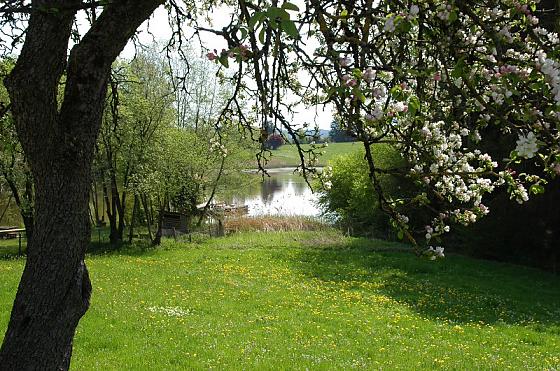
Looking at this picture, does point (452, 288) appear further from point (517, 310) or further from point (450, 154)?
point (450, 154)

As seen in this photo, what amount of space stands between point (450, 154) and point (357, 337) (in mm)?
6461

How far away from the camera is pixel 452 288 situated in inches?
581

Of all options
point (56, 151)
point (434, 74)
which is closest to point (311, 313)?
point (56, 151)

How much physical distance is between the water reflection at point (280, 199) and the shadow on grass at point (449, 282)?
13.2ft

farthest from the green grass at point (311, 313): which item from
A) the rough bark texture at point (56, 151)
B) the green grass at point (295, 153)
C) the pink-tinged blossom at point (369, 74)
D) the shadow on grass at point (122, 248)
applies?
the pink-tinged blossom at point (369, 74)

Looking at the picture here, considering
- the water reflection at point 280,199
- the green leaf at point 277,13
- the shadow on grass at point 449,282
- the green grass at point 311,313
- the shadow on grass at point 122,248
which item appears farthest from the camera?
the water reflection at point 280,199

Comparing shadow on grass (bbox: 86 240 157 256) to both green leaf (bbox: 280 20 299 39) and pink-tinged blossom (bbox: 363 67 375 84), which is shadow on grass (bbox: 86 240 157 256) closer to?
pink-tinged blossom (bbox: 363 67 375 84)

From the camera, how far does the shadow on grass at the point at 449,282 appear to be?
12.1m

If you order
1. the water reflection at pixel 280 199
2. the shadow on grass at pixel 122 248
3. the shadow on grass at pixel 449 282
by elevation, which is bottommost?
the shadow on grass at pixel 449 282

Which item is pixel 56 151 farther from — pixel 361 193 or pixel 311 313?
pixel 361 193

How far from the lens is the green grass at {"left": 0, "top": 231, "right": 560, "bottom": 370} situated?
7.86 metres

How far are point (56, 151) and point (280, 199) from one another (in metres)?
37.4

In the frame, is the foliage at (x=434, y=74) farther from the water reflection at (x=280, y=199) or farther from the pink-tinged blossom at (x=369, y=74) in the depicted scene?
the water reflection at (x=280, y=199)

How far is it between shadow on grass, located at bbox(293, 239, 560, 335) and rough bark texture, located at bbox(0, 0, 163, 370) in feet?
32.1
